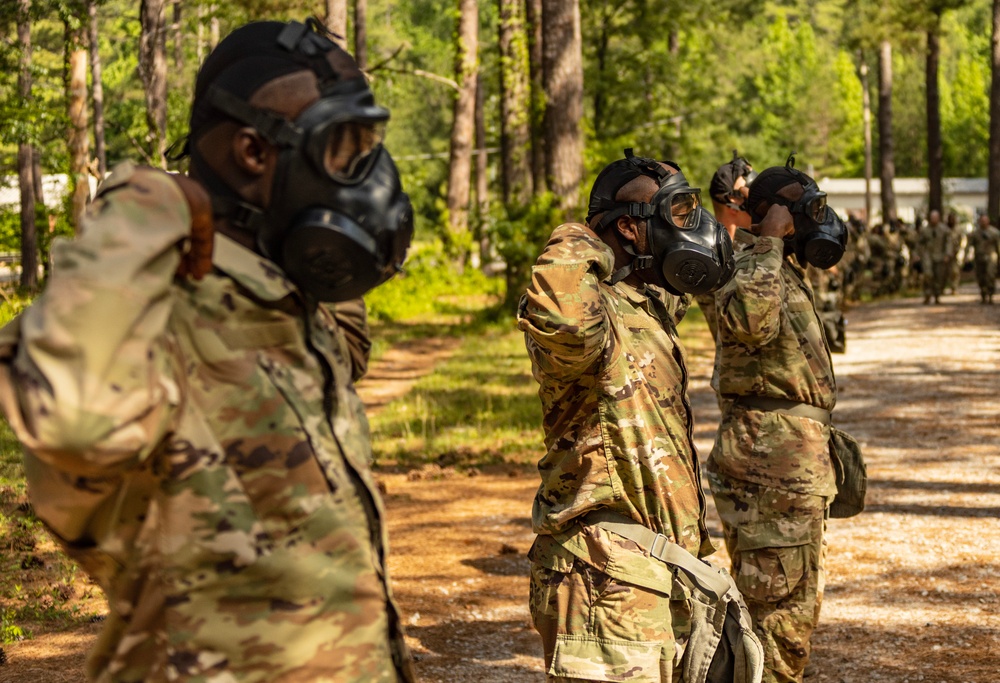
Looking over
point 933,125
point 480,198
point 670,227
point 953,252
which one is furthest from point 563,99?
point 933,125

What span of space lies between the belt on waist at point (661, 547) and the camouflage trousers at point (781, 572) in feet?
4.78

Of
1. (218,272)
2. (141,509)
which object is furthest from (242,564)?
(218,272)

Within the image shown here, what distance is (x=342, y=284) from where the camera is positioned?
2.37 metres

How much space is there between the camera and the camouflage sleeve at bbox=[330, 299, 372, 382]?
2875 millimetres

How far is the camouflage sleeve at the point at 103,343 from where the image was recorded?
1.90m

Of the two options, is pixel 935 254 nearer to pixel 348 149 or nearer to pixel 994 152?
pixel 994 152

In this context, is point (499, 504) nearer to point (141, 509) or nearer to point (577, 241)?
point (577, 241)

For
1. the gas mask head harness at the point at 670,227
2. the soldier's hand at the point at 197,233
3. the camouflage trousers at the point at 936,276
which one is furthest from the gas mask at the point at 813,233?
the camouflage trousers at the point at 936,276

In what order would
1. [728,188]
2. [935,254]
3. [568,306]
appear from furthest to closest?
[935,254] < [728,188] < [568,306]

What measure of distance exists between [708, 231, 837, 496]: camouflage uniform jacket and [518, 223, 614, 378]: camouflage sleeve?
60.6 inches

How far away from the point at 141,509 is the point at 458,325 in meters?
20.5

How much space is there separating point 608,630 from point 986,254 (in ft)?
75.4

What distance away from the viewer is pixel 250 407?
2260 mm

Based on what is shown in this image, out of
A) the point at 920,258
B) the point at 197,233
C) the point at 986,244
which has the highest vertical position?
the point at 197,233
